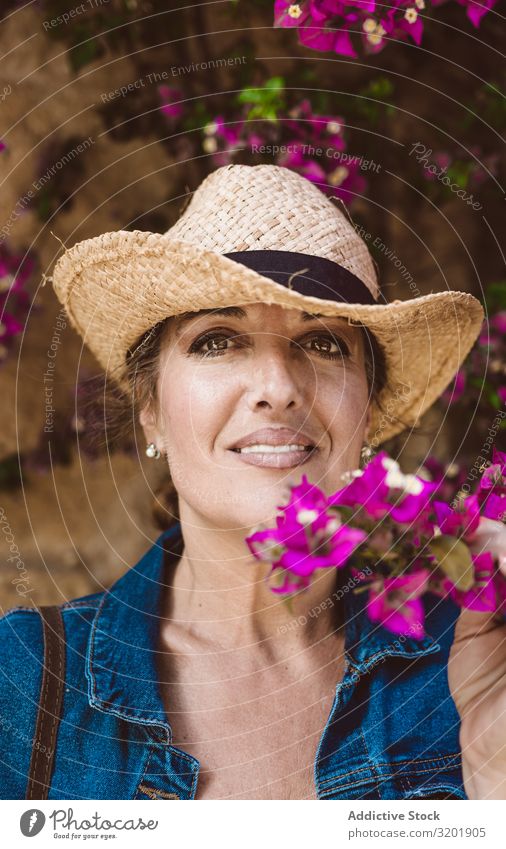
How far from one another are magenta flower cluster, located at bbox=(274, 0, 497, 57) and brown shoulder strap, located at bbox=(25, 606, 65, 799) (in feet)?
3.77

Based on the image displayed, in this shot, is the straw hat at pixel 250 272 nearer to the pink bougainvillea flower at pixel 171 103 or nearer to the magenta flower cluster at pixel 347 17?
the magenta flower cluster at pixel 347 17

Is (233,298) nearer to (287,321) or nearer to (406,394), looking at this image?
(287,321)

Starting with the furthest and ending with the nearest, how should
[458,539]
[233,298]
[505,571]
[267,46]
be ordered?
[267,46] → [233,298] → [505,571] → [458,539]

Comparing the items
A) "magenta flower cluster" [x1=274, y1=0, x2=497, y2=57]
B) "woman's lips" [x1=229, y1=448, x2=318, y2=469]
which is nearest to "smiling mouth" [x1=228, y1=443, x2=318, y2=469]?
"woman's lips" [x1=229, y1=448, x2=318, y2=469]

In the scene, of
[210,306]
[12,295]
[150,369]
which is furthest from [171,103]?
[210,306]

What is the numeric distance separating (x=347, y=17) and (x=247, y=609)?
3.61ft

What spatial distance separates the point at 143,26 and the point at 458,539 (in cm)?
177

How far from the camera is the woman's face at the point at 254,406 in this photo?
57.3 inches

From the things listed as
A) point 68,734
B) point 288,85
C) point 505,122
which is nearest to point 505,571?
point 68,734

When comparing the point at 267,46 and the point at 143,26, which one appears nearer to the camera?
the point at 143,26

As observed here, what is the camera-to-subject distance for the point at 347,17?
1562 mm

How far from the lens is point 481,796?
4.75 ft

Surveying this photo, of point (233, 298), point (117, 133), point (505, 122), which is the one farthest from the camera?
point (117, 133)

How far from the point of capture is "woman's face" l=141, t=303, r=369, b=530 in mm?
1456
